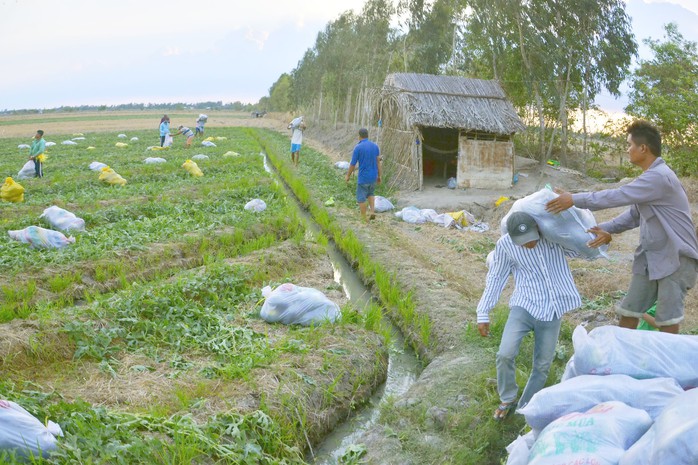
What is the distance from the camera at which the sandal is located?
12.8ft

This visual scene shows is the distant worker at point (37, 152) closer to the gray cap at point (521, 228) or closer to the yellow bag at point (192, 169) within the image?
the yellow bag at point (192, 169)

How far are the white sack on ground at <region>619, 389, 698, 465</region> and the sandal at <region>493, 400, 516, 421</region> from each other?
189 cm

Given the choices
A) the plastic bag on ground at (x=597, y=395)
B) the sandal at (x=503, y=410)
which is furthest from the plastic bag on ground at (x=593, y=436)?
the sandal at (x=503, y=410)

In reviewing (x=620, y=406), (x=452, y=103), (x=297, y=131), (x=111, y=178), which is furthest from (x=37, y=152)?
(x=620, y=406)

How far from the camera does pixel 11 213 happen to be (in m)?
9.39

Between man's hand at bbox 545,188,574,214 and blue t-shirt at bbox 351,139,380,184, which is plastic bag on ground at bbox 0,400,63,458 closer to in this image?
man's hand at bbox 545,188,574,214

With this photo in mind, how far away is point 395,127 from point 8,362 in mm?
12213

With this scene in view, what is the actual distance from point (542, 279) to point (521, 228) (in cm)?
40

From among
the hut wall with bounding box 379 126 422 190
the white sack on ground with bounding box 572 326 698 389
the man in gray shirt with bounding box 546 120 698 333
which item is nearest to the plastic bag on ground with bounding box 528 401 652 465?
the white sack on ground with bounding box 572 326 698 389

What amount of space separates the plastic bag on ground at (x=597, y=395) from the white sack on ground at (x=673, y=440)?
333 millimetres

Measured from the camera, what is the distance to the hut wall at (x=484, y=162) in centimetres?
1377

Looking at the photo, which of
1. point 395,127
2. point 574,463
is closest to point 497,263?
point 574,463

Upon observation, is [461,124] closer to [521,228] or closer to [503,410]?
[503,410]

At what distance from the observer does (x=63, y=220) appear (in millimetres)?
8242
